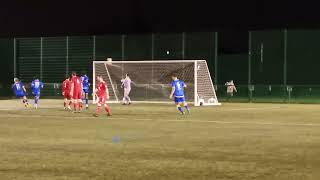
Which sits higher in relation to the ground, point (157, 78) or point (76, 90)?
point (157, 78)

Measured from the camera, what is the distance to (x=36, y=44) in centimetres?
5241

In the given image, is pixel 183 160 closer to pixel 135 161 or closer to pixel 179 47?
pixel 135 161

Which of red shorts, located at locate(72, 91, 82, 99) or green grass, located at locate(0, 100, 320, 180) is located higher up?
red shorts, located at locate(72, 91, 82, 99)

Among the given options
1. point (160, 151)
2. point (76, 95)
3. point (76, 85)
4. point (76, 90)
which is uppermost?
point (76, 85)

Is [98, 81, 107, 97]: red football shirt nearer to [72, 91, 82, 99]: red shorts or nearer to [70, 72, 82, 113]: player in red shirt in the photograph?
[70, 72, 82, 113]: player in red shirt

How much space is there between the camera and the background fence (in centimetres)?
5003

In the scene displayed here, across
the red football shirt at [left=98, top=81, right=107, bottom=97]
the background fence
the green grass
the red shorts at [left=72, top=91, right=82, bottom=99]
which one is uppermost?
the background fence

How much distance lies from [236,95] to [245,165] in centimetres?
3385

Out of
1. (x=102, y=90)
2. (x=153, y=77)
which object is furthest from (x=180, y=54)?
(x=102, y=90)

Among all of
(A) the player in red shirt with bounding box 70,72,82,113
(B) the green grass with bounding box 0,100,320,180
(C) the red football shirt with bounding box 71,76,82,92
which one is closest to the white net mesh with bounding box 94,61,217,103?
(A) the player in red shirt with bounding box 70,72,82,113

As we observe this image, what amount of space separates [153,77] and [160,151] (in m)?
27.0

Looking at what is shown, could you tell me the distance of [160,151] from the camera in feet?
43.8

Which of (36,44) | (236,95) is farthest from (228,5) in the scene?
(36,44)

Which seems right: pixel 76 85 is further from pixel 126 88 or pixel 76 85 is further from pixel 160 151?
pixel 160 151
